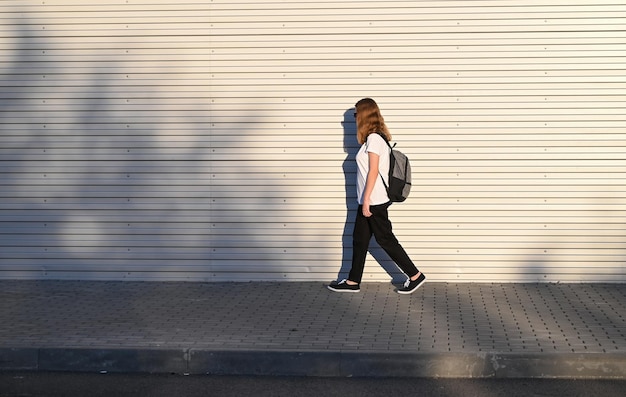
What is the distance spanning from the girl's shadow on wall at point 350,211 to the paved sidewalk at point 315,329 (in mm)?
297

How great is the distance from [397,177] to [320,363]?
299cm

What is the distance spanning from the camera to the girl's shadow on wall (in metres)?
11.2

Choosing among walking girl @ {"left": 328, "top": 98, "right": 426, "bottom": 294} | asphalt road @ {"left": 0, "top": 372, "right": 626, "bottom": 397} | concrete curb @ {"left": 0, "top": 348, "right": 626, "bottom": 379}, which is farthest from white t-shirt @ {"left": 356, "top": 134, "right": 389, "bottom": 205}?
asphalt road @ {"left": 0, "top": 372, "right": 626, "bottom": 397}

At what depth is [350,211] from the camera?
1127 centimetres

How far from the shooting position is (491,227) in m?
11.1

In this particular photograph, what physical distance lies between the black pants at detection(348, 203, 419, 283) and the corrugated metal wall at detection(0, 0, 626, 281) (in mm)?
639

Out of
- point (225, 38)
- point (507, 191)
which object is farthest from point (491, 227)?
point (225, 38)

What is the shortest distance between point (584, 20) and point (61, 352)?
584cm

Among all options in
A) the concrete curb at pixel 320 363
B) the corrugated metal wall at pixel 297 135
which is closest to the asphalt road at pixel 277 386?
the concrete curb at pixel 320 363

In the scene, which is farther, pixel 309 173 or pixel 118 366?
pixel 309 173

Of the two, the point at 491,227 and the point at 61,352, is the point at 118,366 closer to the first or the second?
the point at 61,352

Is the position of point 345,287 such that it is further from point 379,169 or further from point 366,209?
point 379,169

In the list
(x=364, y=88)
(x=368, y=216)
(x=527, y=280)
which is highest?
(x=364, y=88)

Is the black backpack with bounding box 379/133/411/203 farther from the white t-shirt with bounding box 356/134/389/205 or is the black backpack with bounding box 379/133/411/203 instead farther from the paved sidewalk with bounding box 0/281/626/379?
the paved sidewalk with bounding box 0/281/626/379
